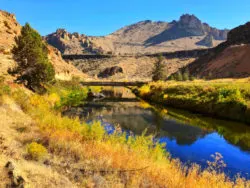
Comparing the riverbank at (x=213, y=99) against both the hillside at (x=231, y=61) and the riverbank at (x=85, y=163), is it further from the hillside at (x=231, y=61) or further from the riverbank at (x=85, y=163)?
the hillside at (x=231, y=61)

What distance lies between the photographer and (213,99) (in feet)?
124

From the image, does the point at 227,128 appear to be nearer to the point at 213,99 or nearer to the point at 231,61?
the point at 213,99

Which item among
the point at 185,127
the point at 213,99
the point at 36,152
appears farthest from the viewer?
the point at 213,99

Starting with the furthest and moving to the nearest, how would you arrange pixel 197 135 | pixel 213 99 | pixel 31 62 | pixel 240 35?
pixel 240 35, pixel 213 99, pixel 31 62, pixel 197 135

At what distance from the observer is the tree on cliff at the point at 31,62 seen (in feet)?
110

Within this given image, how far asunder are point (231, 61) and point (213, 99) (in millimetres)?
72231

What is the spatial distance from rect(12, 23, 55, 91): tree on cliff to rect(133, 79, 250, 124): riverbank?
21.1 metres

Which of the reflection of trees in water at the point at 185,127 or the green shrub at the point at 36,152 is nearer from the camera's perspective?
the green shrub at the point at 36,152

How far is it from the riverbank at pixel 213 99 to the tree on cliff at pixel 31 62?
21131mm

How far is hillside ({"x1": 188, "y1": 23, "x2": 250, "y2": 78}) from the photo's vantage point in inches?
3639

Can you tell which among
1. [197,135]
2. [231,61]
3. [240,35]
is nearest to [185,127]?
[197,135]

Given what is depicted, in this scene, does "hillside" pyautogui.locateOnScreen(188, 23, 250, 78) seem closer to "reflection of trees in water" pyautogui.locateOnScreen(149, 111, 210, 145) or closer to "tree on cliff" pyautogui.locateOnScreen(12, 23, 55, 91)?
"reflection of trees in water" pyautogui.locateOnScreen(149, 111, 210, 145)

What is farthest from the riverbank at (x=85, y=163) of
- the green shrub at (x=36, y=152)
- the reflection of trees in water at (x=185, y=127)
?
the reflection of trees in water at (x=185, y=127)

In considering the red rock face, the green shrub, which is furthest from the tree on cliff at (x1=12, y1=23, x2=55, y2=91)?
the red rock face
